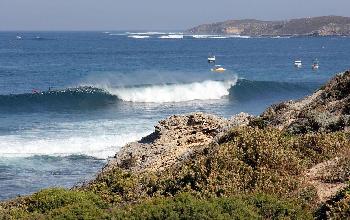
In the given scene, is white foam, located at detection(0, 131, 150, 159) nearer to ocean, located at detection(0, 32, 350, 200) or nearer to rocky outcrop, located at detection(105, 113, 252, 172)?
ocean, located at detection(0, 32, 350, 200)

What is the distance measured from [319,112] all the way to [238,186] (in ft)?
19.8

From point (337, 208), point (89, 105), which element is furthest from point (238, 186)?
point (89, 105)

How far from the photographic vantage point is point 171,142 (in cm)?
1697

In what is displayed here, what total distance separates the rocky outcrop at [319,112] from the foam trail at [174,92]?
35158mm

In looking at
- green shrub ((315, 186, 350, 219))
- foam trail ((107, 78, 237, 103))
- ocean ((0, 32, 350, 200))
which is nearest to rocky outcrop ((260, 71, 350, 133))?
green shrub ((315, 186, 350, 219))

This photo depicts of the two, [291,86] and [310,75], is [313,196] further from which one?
[310,75]

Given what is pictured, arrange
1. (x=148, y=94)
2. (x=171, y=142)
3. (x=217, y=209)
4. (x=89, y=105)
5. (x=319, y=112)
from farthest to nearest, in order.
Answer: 1. (x=148, y=94)
2. (x=89, y=105)
3. (x=171, y=142)
4. (x=319, y=112)
5. (x=217, y=209)

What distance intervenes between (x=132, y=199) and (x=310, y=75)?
69350mm

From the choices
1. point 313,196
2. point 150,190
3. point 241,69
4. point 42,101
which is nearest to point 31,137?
point 42,101

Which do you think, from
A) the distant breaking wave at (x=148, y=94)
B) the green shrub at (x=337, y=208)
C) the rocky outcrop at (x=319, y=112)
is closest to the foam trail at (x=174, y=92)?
the distant breaking wave at (x=148, y=94)

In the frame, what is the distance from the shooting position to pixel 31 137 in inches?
1259

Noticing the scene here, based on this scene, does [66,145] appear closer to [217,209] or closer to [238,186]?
[238,186]

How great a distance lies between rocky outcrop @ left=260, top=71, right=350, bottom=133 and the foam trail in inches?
1384

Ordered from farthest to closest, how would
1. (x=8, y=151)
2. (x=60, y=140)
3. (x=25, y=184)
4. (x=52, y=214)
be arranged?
(x=60, y=140), (x=8, y=151), (x=25, y=184), (x=52, y=214)
